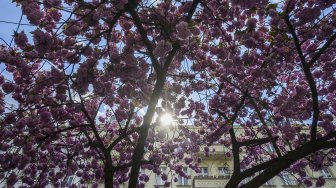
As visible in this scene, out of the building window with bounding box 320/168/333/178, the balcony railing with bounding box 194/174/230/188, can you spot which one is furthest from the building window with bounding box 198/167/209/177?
the building window with bounding box 320/168/333/178

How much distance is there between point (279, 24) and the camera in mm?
5918

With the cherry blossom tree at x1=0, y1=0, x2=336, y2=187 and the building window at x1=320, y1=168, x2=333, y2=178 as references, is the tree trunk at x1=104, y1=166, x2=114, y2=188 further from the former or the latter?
the building window at x1=320, y1=168, x2=333, y2=178

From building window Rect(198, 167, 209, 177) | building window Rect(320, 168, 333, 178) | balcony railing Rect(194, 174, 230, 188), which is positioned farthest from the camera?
building window Rect(198, 167, 209, 177)

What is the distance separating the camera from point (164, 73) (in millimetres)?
5973

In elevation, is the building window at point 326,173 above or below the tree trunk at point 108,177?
above

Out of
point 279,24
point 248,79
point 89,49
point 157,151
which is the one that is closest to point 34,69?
point 89,49

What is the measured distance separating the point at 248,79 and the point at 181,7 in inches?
93.5

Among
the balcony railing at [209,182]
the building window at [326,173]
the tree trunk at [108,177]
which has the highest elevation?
the building window at [326,173]

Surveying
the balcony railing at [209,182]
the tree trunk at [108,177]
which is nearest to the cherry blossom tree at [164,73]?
the tree trunk at [108,177]

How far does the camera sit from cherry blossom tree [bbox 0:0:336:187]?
555 centimetres

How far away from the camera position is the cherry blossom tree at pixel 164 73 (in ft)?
18.2

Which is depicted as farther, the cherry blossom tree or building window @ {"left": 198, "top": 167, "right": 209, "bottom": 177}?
building window @ {"left": 198, "top": 167, "right": 209, "bottom": 177}

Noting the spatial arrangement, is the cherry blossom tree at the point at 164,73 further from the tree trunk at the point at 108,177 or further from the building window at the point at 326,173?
the building window at the point at 326,173

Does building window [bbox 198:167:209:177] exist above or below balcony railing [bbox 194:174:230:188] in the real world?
above
